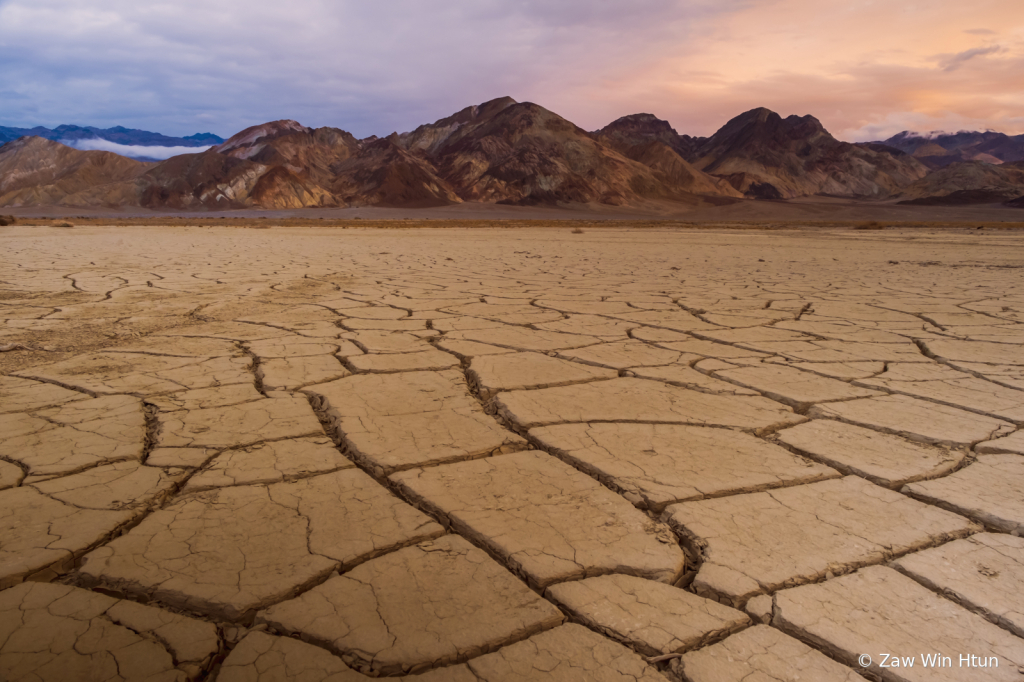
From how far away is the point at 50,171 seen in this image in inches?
2334

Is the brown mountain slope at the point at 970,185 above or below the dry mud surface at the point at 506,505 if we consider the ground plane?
above

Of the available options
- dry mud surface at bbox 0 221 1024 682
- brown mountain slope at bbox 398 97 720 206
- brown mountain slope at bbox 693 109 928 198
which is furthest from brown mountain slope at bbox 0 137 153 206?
brown mountain slope at bbox 693 109 928 198

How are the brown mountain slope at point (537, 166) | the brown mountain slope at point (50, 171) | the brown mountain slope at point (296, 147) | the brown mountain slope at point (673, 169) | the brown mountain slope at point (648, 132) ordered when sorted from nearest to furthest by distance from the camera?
the brown mountain slope at point (537, 166) → the brown mountain slope at point (50, 171) → the brown mountain slope at point (673, 169) → the brown mountain slope at point (296, 147) → the brown mountain slope at point (648, 132)

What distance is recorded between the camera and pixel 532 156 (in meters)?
53.2

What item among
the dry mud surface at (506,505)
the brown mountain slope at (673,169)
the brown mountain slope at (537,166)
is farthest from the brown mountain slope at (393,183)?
the dry mud surface at (506,505)

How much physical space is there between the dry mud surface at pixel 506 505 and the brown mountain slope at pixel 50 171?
65317mm

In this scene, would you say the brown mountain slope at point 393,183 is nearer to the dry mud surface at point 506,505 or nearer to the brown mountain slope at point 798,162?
the brown mountain slope at point 798,162

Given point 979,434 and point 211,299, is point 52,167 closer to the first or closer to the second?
point 211,299

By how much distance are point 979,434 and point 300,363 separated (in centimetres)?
227

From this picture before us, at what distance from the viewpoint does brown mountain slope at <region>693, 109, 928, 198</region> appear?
67.4 m

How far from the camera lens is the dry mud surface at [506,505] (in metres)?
0.85

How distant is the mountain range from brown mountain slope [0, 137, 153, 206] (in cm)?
14

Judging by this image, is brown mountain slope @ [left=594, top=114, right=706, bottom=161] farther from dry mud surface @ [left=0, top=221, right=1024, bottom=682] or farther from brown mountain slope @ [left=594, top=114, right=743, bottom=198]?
dry mud surface @ [left=0, top=221, right=1024, bottom=682]

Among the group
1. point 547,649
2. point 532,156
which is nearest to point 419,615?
point 547,649
